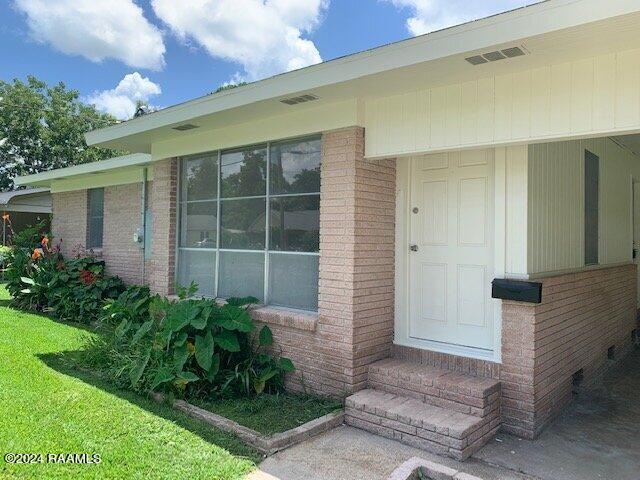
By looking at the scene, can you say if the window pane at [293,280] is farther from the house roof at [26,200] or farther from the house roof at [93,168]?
the house roof at [26,200]

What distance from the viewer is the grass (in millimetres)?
4027

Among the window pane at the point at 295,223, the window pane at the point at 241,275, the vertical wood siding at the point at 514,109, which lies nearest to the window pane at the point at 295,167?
the window pane at the point at 295,223

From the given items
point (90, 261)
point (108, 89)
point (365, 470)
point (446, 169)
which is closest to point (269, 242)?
point (446, 169)

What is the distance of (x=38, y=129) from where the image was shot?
26344 millimetres

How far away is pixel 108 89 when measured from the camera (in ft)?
89.4

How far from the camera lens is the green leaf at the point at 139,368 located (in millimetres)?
4688

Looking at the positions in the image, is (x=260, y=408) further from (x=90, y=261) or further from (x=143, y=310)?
(x=90, y=261)

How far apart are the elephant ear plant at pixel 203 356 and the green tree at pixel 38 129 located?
2424 cm

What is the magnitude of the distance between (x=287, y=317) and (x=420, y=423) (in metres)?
1.74

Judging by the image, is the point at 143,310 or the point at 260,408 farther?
the point at 143,310

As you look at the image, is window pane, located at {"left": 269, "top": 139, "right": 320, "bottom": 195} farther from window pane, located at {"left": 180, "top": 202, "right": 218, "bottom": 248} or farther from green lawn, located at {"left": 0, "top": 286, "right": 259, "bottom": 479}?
green lawn, located at {"left": 0, "top": 286, "right": 259, "bottom": 479}

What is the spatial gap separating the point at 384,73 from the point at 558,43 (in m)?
1.23

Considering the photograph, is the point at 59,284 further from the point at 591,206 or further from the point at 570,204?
the point at 591,206

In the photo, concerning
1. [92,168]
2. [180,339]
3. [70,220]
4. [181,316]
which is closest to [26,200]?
[70,220]
